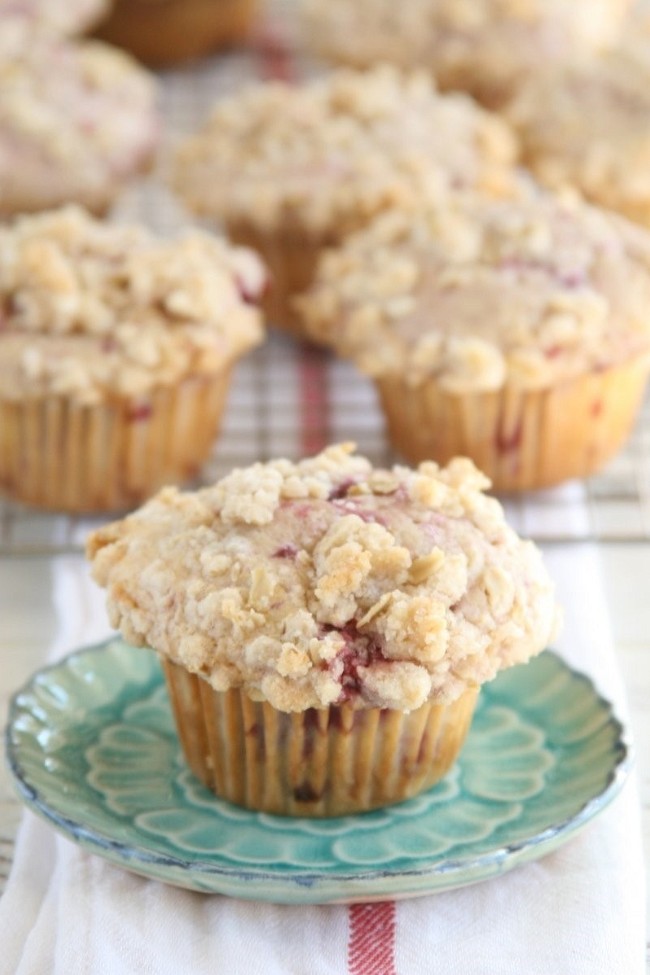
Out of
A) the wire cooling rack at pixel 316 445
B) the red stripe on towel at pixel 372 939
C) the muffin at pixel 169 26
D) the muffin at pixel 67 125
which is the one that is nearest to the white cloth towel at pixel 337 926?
the red stripe on towel at pixel 372 939

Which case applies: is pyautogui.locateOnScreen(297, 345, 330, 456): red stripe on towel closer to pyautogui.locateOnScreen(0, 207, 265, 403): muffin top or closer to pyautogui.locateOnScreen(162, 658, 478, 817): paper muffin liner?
pyautogui.locateOnScreen(0, 207, 265, 403): muffin top

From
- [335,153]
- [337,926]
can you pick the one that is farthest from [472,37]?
[337,926]

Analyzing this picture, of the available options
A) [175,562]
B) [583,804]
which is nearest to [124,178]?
[175,562]

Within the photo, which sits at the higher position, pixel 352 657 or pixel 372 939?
pixel 352 657

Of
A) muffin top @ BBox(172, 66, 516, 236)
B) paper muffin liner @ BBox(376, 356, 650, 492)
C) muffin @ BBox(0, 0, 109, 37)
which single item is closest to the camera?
paper muffin liner @ BBox(376, 356, 650, 492)

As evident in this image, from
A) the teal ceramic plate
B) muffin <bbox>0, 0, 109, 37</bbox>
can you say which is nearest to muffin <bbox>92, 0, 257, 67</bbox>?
muffin <bbox>0, 0, 109, 37</bbox>

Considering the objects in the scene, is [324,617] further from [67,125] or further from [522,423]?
[67,125]
